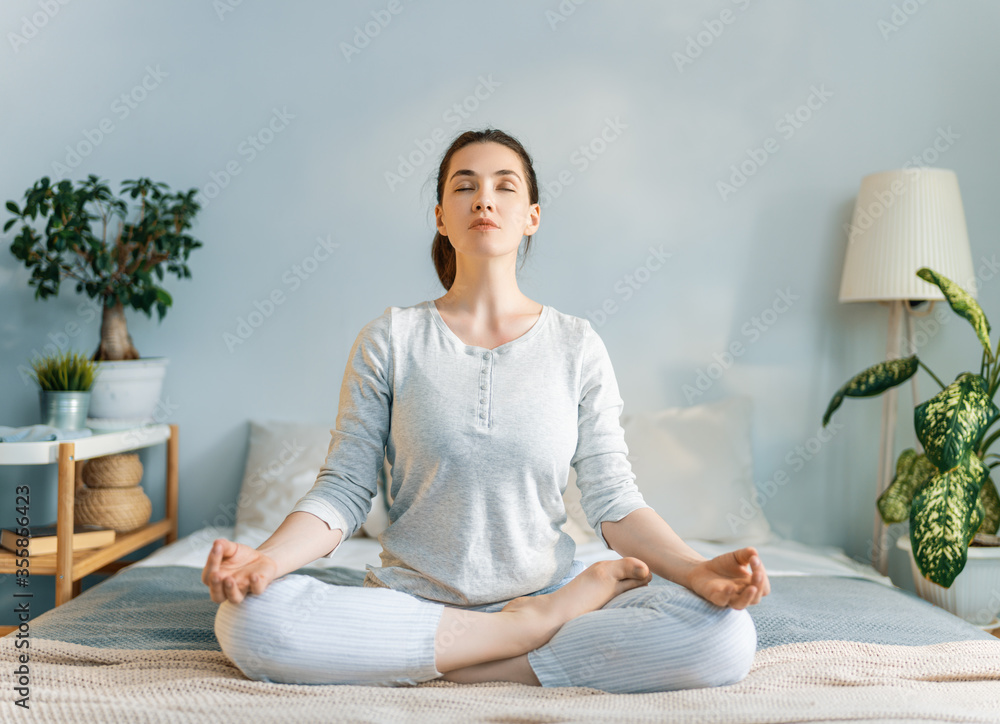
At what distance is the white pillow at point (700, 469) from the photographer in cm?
206

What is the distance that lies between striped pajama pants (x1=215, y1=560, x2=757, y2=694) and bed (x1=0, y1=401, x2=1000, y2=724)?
0.09 feet

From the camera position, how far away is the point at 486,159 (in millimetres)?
1314

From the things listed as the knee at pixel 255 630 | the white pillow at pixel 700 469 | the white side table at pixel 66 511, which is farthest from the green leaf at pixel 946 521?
the white side table at pixel 66 511

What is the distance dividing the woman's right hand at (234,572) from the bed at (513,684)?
12cm

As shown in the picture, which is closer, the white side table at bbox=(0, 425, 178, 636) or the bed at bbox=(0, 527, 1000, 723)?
the bed at bbox=(0, 527, 1000, 723)

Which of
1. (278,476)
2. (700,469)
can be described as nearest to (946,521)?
(700,469)

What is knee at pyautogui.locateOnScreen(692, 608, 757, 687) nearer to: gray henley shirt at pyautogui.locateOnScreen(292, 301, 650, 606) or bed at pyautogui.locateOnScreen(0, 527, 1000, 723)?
bed at pyautogui.locateOnScreen(0, 527, 1000, 723)

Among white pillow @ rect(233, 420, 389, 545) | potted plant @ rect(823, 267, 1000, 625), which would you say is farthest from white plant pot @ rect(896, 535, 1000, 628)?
white pillow @ rect(233, 420, 389, 545)

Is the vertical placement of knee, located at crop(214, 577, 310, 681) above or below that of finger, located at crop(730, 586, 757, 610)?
below

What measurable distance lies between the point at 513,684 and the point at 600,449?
1.38ft

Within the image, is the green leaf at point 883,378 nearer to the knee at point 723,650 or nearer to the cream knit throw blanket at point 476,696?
the cream knit throw blanket at point 476,696

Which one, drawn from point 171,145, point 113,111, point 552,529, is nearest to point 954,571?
point 552,529

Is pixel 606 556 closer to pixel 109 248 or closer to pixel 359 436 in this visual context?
pixel 359 436

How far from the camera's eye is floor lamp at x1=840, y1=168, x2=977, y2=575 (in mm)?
2045
